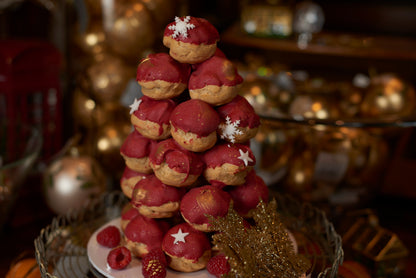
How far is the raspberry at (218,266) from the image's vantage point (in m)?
0.72

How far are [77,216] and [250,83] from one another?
0.84 meters

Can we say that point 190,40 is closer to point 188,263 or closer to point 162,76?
point 162,76

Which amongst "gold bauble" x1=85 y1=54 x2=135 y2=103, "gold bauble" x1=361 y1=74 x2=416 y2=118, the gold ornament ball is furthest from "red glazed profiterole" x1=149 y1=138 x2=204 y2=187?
"gold bauble" x1=361 y1=74 x2=416 y2=118

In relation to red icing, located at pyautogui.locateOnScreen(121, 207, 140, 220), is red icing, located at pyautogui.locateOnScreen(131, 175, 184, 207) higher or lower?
higher

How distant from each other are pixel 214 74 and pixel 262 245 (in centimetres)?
30


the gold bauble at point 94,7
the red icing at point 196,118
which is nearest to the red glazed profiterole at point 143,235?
the red icing at point 196,118

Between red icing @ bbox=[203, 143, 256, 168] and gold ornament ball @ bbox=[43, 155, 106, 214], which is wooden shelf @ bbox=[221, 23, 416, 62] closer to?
gold ornament ball @ bbox=[43, 155, 106, 214]

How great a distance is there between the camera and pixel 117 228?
34.0 inches

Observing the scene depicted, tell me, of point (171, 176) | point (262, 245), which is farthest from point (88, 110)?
point (262, 245)

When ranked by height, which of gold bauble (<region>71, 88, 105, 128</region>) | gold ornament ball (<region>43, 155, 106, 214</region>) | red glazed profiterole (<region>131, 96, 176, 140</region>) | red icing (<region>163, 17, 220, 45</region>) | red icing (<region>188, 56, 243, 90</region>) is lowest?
gold ornament ball (<region>43, 155, 106, 214</region>)

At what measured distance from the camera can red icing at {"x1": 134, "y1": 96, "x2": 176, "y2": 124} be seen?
0.73 m

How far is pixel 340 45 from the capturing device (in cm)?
223

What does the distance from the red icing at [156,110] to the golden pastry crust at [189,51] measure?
0.08m

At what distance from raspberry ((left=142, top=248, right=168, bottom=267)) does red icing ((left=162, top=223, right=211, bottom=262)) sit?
0.01 metres
